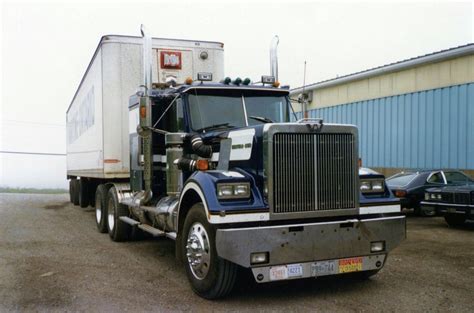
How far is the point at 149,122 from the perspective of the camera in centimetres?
780

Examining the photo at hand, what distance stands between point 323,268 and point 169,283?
84.3 inches

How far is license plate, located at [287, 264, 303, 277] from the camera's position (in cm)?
577

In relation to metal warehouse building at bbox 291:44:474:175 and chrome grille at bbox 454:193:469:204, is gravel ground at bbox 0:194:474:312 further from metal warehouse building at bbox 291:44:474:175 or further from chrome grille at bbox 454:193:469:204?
metal warehouse building at bbox 291:44:474:175

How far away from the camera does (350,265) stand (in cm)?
609

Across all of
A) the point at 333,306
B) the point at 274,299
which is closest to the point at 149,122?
the point at 274,299

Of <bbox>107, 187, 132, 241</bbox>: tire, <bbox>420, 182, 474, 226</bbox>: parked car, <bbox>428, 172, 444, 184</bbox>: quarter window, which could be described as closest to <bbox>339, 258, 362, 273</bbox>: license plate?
<bbox>107, 187, 132, 241</bbox>: tire

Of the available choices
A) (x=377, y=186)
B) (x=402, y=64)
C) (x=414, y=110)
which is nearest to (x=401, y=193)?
(x=414, y=110)

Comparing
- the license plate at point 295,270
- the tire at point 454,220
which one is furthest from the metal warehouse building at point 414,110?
the license plate at point 295,270

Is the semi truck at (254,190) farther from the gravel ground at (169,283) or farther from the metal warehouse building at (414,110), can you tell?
the metal warehouse building at (414,110)

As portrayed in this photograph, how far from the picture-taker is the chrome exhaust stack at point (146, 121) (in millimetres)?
7742

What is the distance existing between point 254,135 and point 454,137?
42.5 ft

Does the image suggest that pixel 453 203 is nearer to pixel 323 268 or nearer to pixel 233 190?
pixel 323 268

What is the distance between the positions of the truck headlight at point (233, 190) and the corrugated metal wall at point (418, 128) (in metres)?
12.9

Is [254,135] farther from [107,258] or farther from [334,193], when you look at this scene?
[107,258]
